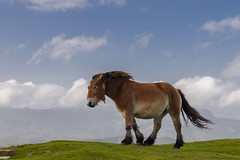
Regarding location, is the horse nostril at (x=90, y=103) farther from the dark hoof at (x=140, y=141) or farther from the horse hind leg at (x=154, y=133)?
the horse hind leg at (x=154, y=133)

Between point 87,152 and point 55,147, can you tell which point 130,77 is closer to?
point 87,152

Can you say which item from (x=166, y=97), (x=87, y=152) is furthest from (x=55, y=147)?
(x=166, y=97)

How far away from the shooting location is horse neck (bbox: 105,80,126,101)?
1589cm

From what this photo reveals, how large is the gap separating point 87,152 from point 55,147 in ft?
13.8

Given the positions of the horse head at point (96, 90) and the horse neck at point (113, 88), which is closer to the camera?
the horse head at point (96, 90)

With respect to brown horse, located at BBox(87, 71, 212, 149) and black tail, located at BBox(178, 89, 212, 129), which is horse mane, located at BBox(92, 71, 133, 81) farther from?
black tail, located at BBox(178, 89, 212, 129)

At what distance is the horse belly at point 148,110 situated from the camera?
1561 cm

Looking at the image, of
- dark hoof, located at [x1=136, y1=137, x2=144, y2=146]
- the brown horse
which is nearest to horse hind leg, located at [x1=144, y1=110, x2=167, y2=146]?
the brown horse

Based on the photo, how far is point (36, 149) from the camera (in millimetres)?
18516

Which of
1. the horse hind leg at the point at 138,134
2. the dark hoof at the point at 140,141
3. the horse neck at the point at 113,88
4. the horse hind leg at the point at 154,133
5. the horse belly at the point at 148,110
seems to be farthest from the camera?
the horse hind leg at the point at 154,133

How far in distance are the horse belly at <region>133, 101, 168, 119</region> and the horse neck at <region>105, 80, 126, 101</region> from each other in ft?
4.83

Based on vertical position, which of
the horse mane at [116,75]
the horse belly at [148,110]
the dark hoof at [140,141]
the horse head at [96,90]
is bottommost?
the dark hoof at [140,141]

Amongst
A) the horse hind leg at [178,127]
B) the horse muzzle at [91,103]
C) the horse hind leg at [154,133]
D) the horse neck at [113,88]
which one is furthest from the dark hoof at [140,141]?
the horse muzzle at [91,103]

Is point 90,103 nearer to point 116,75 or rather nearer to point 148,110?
point 116,75
